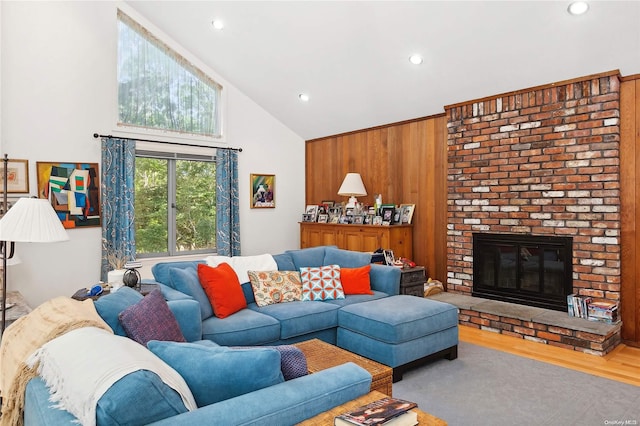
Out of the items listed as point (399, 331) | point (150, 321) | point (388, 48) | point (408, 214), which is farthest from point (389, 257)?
point (150, 321)

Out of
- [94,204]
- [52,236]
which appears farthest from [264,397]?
[94,204]

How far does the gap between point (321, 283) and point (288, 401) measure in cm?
253

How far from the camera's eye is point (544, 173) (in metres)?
4.23

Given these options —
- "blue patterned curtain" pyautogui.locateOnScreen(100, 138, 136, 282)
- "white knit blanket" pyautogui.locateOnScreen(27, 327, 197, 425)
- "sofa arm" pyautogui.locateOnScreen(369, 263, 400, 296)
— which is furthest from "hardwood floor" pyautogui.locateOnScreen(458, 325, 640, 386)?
"blue patterned curtain" pyautogui.locateOnScreen(100, 138, 136, 282)

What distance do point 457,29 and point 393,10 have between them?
0.62 meters

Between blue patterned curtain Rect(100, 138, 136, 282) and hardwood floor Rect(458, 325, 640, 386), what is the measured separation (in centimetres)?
A: 407

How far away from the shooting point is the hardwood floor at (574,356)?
320 cm

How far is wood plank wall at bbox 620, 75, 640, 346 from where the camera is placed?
377 cm

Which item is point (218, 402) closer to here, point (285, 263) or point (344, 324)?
point (344, 324)

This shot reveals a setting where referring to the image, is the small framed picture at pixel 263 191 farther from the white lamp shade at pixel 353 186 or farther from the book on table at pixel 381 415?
the book on table at pixel 381 415

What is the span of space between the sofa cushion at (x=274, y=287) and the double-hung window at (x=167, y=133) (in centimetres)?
259

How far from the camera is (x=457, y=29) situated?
12.8ft

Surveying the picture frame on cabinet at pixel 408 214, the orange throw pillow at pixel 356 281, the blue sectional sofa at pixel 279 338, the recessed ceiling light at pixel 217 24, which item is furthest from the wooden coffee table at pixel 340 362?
the recessed ceiling light at pixel 217 24

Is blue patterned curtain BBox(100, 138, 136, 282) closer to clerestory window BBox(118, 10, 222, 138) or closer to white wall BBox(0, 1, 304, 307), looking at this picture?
white wall BBox(0, 1, 304, 307)
